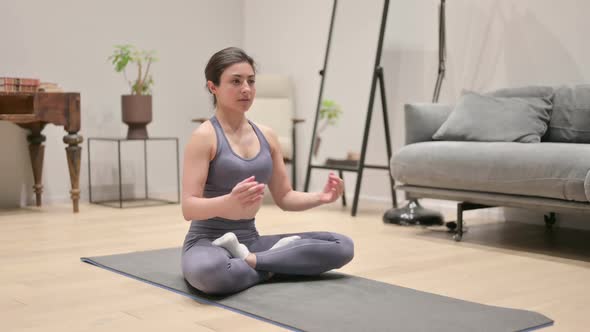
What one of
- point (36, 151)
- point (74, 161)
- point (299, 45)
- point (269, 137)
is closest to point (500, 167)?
point (269, 137)

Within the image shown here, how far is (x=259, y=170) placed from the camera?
2.35m

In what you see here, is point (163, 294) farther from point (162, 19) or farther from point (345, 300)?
point (162, 19)

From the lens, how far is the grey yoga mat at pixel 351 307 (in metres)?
1.88

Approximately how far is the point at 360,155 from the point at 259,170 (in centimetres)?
216

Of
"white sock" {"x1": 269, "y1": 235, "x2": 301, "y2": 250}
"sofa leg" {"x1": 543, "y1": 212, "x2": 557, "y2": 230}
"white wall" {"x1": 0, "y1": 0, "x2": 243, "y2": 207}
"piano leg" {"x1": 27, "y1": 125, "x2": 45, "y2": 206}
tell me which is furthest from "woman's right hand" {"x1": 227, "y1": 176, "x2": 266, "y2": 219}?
"white wall" {"x1": 0, "y1": 0, "x2": 243, "y2": 207}

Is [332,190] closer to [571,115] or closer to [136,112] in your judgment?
[571,115]

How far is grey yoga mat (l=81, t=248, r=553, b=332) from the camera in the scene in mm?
1879

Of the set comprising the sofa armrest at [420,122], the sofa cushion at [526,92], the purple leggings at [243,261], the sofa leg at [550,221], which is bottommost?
the sofa leg at [550,221]

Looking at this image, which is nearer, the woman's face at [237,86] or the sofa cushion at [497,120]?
the woman's face at [237,86]

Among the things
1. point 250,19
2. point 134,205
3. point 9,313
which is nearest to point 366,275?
point 9,313

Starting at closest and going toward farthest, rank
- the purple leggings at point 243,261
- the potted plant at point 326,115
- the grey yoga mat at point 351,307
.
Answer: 1. the grey yoga mat at point 351,307
2. the purple leggings at point 243,261
3. the potted plant at point 326,115

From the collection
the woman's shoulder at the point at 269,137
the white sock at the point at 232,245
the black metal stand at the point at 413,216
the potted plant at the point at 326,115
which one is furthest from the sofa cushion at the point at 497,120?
the white sock at the point at 232,245

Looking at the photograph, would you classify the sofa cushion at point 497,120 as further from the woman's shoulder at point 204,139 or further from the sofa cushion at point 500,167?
the woman's shoulder at point 204,139

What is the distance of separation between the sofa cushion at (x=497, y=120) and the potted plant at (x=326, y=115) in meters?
1.29
